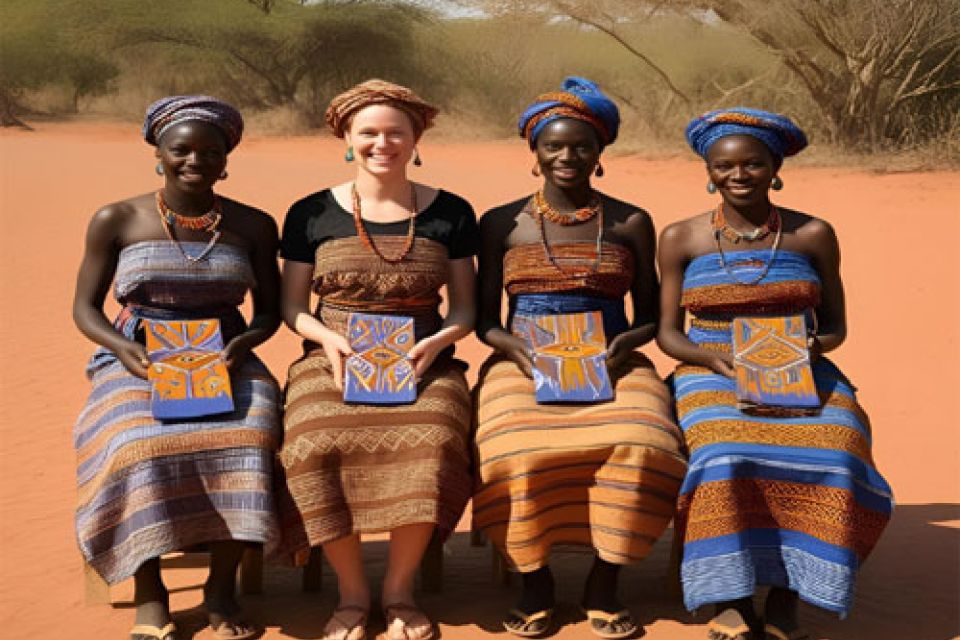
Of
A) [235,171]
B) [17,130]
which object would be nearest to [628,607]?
[235,171]

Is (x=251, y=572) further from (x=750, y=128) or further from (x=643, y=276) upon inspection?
(x=750, y=128)

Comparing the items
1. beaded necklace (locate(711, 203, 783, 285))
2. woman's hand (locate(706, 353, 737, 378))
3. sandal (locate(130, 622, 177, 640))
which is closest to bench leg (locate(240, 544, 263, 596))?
sandal (locate(130, 622, 177, 640))

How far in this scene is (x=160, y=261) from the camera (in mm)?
4465

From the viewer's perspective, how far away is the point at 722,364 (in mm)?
4488

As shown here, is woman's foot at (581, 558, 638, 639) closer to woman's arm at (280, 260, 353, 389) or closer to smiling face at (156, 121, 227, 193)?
woman's arm at (280, 260, 353, 389)

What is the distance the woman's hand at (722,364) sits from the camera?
4468 mm

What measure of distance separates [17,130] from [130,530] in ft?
77.4

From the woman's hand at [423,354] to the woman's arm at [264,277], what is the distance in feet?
1.94

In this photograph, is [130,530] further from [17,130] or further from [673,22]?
[673,22]

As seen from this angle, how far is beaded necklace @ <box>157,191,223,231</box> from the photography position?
14.9ft

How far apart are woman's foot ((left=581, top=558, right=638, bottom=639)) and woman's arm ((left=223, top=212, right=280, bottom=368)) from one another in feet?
5.13

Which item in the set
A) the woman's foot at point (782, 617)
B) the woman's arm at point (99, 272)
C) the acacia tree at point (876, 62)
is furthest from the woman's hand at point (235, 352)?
the acacia tree at point (876, 62)

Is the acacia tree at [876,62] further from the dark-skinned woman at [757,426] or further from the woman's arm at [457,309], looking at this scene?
the woman's arm at [457,309]

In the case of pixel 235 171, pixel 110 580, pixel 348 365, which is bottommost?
pixel 110 580
